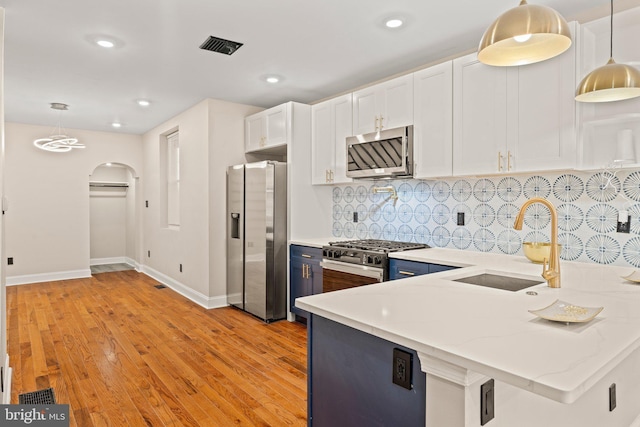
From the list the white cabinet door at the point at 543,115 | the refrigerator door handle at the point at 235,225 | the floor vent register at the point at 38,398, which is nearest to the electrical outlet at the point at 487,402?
the white cabinet door at the point at 543,115

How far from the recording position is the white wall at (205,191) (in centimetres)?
488

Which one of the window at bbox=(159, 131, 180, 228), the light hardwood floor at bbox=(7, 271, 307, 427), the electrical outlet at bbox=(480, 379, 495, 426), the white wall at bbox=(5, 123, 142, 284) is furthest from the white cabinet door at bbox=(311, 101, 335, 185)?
the white wall at bbox=(5, 123, 142, 284)

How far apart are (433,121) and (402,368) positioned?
2422 millimetres

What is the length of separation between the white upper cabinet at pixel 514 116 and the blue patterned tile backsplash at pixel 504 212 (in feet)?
1.05

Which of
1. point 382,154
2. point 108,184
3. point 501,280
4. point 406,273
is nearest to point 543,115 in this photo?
point 501,280

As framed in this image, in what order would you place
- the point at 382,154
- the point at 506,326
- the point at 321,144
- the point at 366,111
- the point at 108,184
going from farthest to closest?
the point at 108,184 < the point at 321,144 < the point at 366,111 < the point at 382,154 < the point at 506,326

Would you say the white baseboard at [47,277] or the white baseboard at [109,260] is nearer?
the white baseboard at [47,277]

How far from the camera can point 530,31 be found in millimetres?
1396

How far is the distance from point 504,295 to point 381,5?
2.00 metres

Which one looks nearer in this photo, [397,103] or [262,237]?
[397,103]

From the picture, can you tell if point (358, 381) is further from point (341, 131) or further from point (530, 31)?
point (341, 131)

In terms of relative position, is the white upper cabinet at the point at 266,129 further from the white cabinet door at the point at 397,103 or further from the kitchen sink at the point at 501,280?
the kitchen sink at the point at 501,280

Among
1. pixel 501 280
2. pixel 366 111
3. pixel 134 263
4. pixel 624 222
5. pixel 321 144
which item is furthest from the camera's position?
pixel 134 263

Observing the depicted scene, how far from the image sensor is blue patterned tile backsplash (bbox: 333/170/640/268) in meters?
2.57
